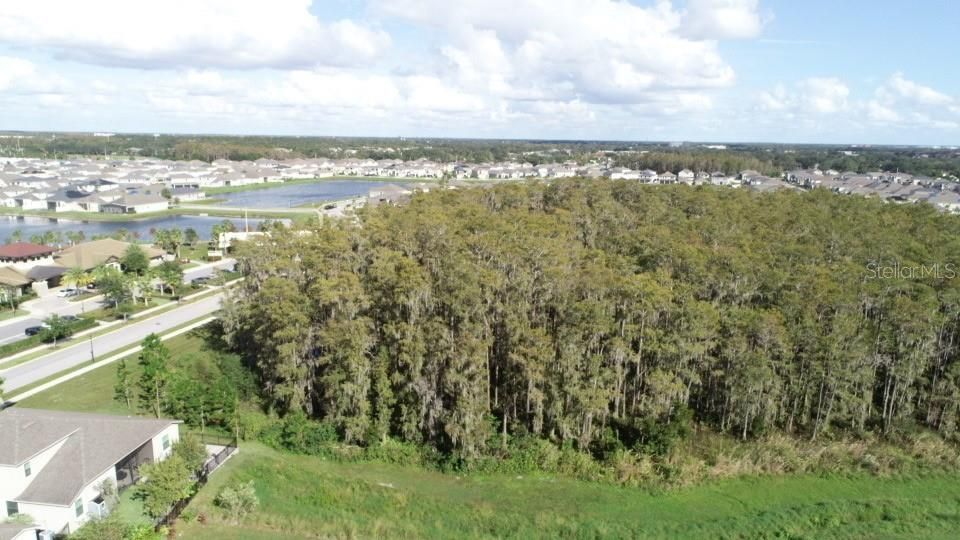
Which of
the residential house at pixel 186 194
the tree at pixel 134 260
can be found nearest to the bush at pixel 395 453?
the tree at pixel 134 260

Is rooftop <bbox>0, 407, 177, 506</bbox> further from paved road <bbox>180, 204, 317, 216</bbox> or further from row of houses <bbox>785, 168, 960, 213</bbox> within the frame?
paved road <bbox>180, 204, 317, 216</bbox>

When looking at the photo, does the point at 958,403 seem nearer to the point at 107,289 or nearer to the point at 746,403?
the point at 746,403

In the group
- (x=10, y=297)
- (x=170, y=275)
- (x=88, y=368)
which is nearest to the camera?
Result: (x=88, y=368)

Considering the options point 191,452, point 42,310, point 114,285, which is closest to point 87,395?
point 191,452

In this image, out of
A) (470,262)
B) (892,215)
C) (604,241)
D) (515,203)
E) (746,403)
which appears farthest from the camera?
(515,203)

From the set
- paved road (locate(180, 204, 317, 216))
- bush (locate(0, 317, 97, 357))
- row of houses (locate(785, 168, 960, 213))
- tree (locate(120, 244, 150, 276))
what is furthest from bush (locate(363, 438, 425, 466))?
paved road (locate(180, 204, 317, 216))

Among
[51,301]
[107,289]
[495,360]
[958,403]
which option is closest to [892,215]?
[958,403]

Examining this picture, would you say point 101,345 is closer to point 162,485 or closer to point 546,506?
point 162,485
